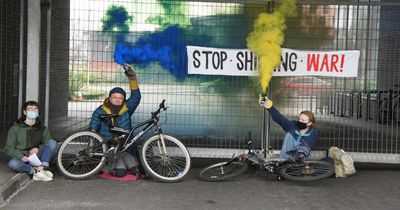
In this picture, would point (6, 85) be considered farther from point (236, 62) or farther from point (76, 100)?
point (236, 62)

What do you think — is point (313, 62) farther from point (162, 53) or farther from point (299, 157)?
point (162, 53)

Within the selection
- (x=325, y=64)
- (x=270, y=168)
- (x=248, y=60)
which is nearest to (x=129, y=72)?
(x=248, y=60)

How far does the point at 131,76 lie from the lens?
7723mm

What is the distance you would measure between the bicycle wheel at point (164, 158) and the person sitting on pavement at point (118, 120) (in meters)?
0.32

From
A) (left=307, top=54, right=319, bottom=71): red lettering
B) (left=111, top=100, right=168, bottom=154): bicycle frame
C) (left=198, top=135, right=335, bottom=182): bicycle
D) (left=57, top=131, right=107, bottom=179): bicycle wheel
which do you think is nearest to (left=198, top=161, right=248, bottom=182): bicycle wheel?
(left=198, top=135, right=335, bottom=182): bicycle

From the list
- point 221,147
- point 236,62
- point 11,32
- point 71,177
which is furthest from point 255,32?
point 11,32

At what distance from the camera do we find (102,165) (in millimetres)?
7230

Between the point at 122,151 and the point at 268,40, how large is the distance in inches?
99.3

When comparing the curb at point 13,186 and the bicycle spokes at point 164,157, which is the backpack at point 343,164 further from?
the curb at point 13,186

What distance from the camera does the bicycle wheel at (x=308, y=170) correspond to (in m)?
7.02

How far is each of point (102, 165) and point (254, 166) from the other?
2043 millimetres

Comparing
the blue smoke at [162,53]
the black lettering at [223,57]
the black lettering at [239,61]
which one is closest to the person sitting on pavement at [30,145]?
the blue smoke at [162,53]

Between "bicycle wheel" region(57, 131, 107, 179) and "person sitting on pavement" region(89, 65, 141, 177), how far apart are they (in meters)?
0.16

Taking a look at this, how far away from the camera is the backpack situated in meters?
7.68
